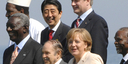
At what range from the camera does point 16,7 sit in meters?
8.60

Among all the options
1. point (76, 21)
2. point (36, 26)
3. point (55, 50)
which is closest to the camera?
point (55, 50)

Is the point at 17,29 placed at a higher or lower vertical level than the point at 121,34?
higher

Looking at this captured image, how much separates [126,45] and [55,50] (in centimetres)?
135

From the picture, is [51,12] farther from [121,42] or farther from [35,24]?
[121,42]

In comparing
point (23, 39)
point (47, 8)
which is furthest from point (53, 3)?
point (23, 39)

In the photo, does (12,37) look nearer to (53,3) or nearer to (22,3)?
(53,3)

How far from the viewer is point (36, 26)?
28.8 feet

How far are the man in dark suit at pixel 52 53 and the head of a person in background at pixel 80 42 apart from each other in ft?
1.48

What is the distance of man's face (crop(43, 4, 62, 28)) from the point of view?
780 centimetres

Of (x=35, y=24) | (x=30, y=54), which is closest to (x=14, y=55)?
(x=30, y=54)

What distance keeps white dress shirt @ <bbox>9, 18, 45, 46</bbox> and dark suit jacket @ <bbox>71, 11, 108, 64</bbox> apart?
1516mm

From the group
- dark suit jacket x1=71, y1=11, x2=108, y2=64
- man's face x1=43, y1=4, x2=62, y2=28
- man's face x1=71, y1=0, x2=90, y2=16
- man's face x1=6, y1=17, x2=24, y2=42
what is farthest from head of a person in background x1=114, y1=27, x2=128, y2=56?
man's face x1=6, y1=17, x2=24, y2=42

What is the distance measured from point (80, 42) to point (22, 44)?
107cm

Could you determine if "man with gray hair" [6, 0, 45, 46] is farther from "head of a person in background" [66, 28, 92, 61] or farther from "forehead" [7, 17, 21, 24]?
"head of a person in background" [66, 28, 92, 61]
